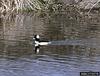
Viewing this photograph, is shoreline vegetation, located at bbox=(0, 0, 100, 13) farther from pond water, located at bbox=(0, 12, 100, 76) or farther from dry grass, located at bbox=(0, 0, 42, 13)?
pond water, located at bbox=(0, 12, 100, 76)

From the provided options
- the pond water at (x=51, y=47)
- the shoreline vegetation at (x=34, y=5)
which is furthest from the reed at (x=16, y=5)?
the pond water at (x=51, y=47)

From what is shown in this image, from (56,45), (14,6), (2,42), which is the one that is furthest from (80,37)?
(14,6)

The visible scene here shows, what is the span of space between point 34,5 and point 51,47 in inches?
705

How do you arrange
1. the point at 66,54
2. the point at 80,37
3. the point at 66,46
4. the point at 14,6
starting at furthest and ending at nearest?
the point at 14,6
the point at 80,37
the point at 66,46
the point at 66,54

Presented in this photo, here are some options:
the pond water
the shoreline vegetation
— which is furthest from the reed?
the pond water

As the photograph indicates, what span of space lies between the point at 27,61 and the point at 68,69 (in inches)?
89.1

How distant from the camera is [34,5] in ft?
131

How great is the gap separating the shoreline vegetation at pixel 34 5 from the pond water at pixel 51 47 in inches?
96.9

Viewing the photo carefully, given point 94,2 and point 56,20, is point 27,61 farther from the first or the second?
point 94,2

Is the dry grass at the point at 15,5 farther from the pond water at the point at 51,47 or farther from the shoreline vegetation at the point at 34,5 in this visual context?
the pond water at the point at 51,47

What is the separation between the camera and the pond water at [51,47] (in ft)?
56.7

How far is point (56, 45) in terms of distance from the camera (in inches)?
901

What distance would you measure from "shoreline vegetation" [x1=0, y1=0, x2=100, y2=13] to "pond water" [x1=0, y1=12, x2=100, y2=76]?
8.07 ft

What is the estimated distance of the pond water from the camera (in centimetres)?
1728
